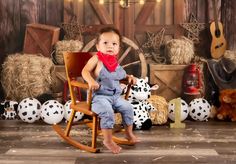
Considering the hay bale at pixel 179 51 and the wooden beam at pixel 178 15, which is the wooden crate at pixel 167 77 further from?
the wooden beam at pixel 178 15

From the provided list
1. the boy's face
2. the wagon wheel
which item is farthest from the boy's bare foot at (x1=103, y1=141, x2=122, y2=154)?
the wagon wheel

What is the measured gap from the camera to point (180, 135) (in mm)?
4523

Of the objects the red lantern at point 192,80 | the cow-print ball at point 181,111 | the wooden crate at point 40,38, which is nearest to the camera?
the cow-print ball at point 181,111

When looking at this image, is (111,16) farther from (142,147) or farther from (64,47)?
(142,147)

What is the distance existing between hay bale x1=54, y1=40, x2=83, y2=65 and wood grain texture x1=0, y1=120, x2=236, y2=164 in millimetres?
1251

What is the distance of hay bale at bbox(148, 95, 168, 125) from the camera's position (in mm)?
5094

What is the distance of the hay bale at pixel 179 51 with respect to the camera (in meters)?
5.89

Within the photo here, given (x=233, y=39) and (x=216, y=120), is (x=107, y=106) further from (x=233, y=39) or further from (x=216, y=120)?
(x=233, y=39)

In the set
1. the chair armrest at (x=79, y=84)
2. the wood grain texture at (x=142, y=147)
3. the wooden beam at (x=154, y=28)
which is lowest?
the wood grain texture at (x=142, y=147)

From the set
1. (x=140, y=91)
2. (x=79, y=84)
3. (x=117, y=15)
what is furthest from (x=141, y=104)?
(x=117, y=15)

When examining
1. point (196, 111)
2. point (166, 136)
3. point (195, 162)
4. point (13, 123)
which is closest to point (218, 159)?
point (195, 162)

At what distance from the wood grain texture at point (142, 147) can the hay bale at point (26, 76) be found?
73 cm

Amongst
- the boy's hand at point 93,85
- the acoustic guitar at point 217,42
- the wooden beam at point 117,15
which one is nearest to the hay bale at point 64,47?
the wooden beam at point 117,15

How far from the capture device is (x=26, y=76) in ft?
18.4
